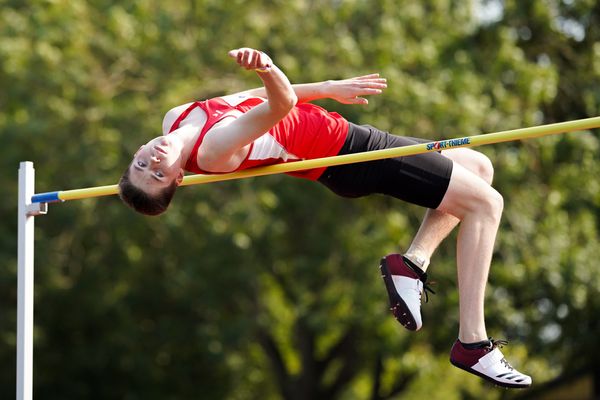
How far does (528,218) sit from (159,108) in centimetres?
444

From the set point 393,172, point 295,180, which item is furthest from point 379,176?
point 295,180

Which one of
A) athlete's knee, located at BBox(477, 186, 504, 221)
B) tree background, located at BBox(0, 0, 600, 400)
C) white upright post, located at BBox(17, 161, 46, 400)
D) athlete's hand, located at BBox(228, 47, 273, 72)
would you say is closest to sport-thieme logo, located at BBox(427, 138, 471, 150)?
athlete's knee, located at BBox(477, 186, 504, 221)

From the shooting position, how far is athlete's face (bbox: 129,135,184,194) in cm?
447

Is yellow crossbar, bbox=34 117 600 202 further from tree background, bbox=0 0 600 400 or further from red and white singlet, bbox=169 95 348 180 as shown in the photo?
tree background, bbox=0 0 600 400

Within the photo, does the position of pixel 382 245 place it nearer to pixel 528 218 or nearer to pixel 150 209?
pixel 528 218

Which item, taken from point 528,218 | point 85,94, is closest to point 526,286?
point 528,218

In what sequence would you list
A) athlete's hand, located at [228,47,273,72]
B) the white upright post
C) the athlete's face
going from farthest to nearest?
the white upright post < the athlete's face < athlete's hand, located at [228,47,273,72]

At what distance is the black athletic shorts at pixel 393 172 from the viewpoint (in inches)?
189

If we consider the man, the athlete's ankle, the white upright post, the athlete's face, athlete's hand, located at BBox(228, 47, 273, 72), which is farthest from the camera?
the white upright post

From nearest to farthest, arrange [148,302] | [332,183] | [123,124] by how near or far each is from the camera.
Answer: [332,183] → [123,124] → [148,302]

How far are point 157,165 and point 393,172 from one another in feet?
3.44

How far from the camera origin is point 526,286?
39.8 feet

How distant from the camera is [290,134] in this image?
15.6 ft

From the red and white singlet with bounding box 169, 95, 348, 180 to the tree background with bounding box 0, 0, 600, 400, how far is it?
7.11 metres
